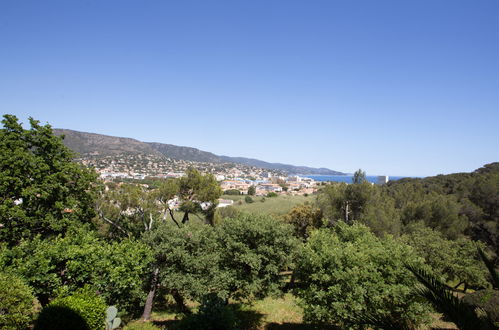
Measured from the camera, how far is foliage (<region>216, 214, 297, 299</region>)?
40.3 feet

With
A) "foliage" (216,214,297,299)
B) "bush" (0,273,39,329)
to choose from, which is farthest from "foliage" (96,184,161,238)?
"bush" (0,273,39,329)

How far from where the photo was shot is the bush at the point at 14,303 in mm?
7820

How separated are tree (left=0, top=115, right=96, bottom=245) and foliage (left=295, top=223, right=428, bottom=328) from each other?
13.0m

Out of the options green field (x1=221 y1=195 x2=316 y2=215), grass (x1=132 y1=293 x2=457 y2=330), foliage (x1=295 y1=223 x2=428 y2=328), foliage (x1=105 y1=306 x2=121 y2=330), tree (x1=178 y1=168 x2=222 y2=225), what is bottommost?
green field (x1=221 y1=195 x2=316 y2=215)

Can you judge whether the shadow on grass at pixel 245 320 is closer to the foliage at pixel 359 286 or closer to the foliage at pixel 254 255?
the foliage at pixel 254 255

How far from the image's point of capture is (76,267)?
10.4 meters

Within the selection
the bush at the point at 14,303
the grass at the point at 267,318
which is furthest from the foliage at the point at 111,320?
the grass at the point at 267,318

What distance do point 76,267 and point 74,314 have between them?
2661 mm

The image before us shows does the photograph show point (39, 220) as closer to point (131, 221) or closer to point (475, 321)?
point (131, 221)

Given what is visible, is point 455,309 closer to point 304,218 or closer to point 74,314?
point 74,314

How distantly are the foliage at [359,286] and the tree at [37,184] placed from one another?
13.0m

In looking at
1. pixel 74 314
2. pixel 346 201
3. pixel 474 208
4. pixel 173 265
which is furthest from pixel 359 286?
pixel 474 208

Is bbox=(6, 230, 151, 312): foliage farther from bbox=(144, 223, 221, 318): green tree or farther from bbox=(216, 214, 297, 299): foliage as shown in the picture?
bbox=(216, 214, 297, 299): foliage

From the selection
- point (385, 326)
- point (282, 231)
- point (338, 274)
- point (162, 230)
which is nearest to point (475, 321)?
point (385, 326)
